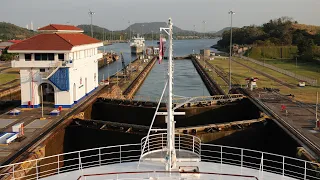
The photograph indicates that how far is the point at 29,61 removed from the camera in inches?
910

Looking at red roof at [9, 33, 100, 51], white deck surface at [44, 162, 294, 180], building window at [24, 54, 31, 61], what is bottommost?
white deck surface at [44, 162, 294, 180]

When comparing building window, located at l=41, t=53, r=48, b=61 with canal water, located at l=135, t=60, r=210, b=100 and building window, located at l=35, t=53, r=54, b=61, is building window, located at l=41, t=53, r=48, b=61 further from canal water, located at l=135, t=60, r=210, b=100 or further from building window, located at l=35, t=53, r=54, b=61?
canal water, located at l=135, t=60, r=210, b=100

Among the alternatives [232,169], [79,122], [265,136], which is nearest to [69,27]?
[79,122]

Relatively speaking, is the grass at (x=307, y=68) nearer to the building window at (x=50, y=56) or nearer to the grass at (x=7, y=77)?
the building window at (x=50, y=56)

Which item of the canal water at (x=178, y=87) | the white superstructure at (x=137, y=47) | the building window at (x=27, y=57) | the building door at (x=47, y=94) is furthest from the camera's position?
the white superstructure at (x=137, y=47)

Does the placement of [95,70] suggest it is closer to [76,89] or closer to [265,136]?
[76,89]

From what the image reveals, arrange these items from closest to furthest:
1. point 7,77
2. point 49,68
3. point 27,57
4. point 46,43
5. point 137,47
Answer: point 49,68 → point 27,57 → point 46,43 → point 7,77 → point 137,47

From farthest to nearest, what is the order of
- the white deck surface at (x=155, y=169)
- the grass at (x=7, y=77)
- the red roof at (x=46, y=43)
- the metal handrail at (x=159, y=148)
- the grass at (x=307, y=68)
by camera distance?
the grass at (x=307, y=68)
the grass at (x=7, y=77)
the red roof at (x=46, y=43)
the metal handrail at (x=159, y=148)
the white deck surface at (x=155, y=169)

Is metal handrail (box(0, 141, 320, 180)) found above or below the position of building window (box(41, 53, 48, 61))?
below

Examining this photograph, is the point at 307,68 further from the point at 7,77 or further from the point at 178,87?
the point at 7,77

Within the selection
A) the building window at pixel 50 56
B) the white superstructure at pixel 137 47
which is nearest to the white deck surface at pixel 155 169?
the building window at pixel 50 56

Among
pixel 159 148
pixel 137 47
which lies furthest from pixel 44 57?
pixel 137 47

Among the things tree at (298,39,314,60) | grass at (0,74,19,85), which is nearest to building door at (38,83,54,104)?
grass at (0,74,19,85)

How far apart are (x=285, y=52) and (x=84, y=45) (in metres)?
73.6
